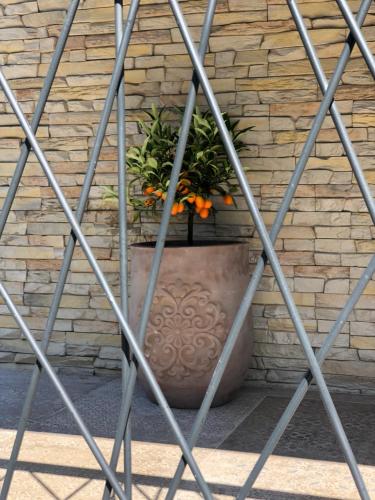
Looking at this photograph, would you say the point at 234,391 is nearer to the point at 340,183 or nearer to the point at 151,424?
the point at 151,424

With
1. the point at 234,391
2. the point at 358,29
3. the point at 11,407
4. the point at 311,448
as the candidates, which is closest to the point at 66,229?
the point at 11,407

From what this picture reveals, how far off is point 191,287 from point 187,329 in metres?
0.16

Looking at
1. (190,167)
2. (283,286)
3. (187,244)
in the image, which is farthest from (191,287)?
(283,286)

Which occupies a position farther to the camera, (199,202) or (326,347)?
(199,202)

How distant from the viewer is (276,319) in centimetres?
299

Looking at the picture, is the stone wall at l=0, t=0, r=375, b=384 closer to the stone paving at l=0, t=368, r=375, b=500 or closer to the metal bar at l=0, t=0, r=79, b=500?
the stone paving at l=0, t=368, r=375, b=500

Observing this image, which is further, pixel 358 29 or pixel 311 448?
pixel 311 448

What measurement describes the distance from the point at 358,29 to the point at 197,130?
1.88 meters

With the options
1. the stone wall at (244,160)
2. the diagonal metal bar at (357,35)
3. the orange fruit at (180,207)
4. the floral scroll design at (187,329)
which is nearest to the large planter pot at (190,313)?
the floral scroll design at (187,329)

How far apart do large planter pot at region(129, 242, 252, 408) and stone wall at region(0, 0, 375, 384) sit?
1.36 feet

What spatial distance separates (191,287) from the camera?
8.55ft

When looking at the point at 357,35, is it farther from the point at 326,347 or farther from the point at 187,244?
the point at 187,244

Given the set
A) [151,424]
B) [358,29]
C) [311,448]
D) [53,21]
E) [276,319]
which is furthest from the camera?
[53,21]

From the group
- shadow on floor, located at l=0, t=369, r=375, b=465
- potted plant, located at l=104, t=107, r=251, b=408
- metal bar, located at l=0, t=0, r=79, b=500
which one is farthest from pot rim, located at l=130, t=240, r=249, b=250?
metal bar, located at l=0, t=0, r=79, b=500
